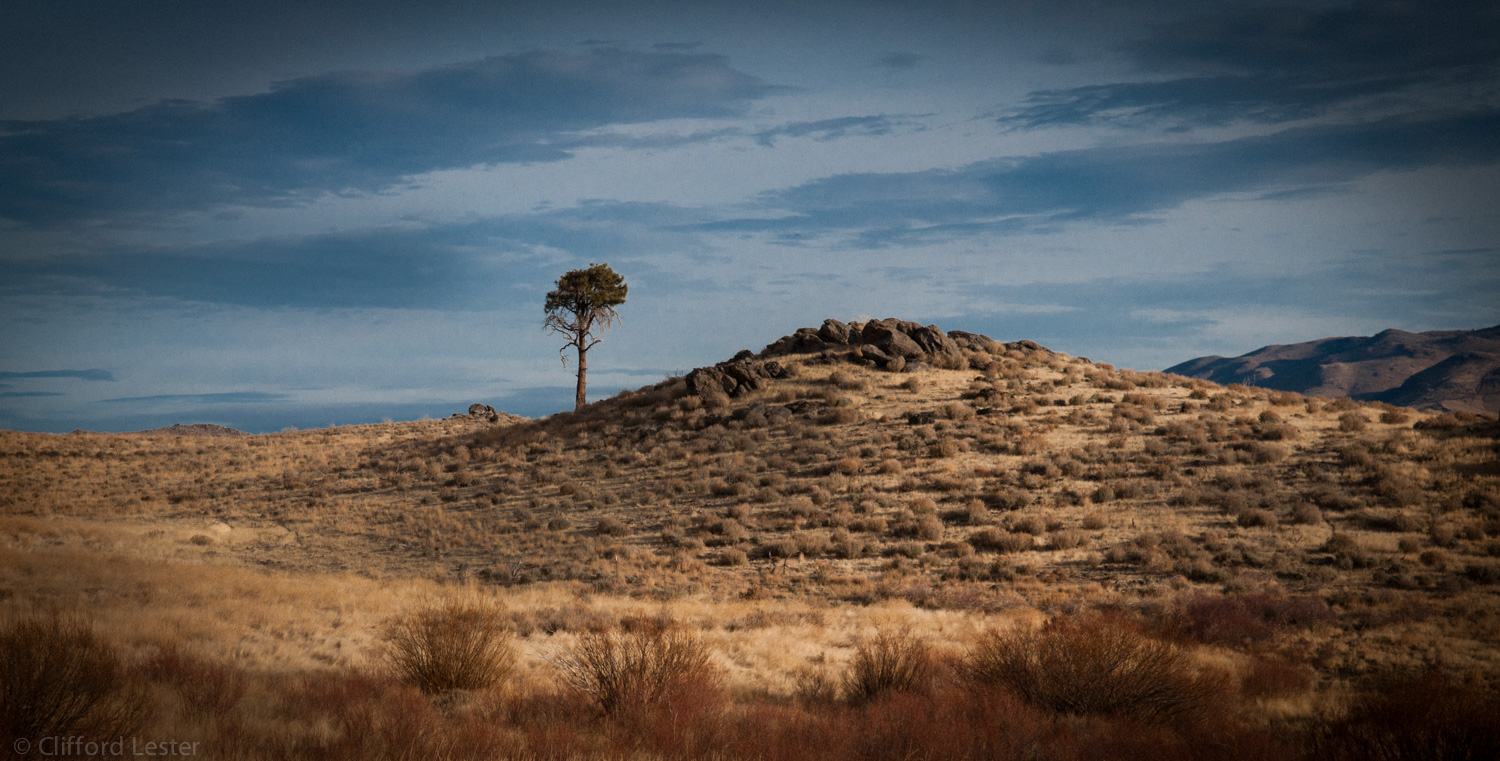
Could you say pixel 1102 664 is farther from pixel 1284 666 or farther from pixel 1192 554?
pixel 1192 554

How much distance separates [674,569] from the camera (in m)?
22.2

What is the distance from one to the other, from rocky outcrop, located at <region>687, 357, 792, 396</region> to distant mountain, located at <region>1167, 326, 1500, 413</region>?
87.4 feet

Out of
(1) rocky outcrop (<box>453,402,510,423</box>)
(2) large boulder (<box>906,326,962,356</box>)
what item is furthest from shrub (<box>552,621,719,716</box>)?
(1) rocky outcrop (<box>453,402,510,423</box>)

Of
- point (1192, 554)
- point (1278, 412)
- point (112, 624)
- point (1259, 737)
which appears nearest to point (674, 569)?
point (112, 624)

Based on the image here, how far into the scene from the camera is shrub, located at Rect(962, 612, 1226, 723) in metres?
9.07

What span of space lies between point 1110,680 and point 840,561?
13179mm

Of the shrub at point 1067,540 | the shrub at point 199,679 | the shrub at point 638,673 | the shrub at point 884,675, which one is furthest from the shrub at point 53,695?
A: the shrub at point 1067,540

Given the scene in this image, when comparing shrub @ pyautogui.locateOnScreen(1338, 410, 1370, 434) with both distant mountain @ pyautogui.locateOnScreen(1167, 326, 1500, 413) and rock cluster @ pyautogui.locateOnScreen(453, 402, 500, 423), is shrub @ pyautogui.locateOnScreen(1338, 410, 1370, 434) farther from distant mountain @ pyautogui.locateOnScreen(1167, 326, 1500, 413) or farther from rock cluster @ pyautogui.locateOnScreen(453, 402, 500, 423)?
rock cluster @ pyautogui.locateOnScreen(453, 402, 500, 423)

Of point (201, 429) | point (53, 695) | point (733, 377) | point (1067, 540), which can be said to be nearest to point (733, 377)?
point (733, 377)

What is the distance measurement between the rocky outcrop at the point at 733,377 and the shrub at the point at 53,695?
109 feet

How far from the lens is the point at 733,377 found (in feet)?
136

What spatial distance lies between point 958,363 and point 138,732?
40035mm

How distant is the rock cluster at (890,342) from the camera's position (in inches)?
1670

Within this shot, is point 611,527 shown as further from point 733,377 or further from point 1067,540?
point 733,377
